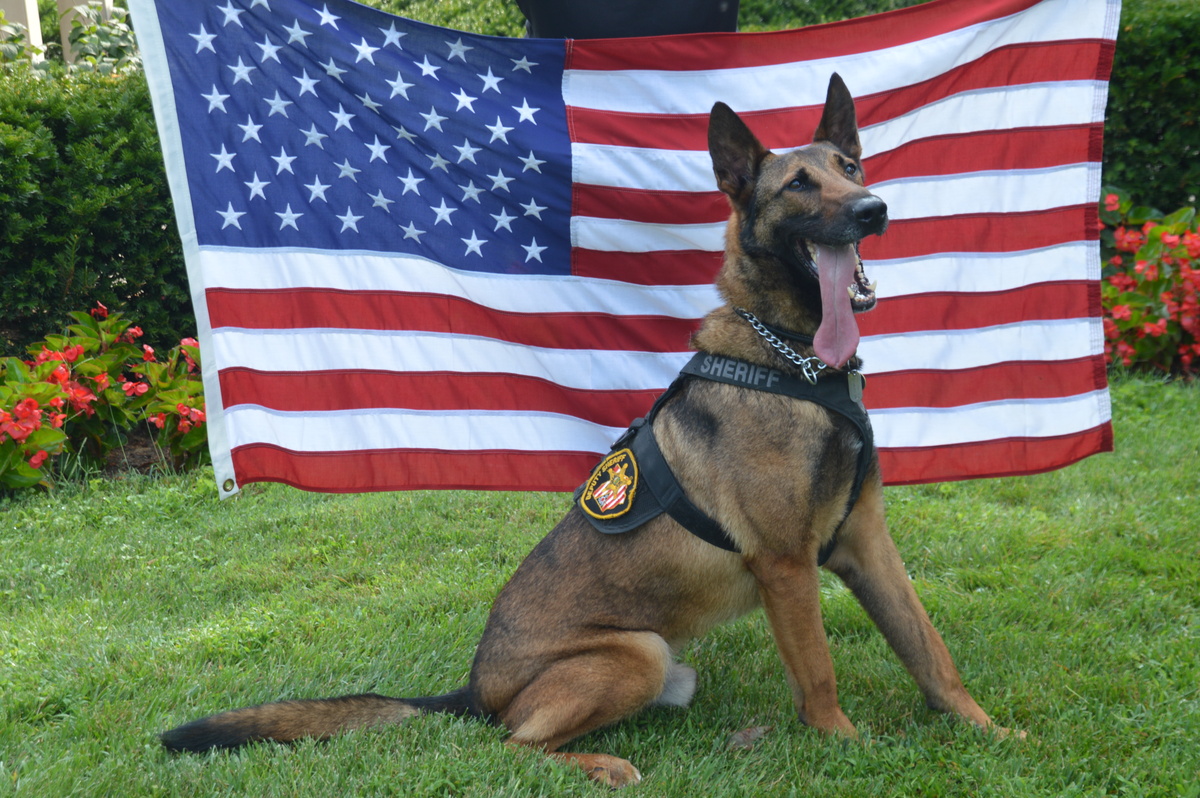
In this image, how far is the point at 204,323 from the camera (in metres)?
3.63

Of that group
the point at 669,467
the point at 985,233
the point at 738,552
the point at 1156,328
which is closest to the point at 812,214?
the point at 669,467

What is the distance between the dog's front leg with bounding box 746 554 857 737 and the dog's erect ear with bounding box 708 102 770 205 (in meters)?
1.24

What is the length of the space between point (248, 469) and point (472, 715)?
4.62 feet

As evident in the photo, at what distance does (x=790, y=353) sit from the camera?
292cm

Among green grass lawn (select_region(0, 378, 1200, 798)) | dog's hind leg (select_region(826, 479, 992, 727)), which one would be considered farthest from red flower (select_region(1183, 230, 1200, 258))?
dog's hind leg (select_region(826, 479, 992, 727))

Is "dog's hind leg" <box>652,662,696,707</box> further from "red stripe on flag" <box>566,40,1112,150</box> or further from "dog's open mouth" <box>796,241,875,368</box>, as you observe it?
"red stripe on flag" <box>566,40,1112,150</box>

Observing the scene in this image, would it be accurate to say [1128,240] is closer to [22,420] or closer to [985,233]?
[985,233]

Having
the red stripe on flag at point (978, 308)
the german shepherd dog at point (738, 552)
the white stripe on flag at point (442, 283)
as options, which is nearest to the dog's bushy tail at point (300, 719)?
the german shepherd dog at point (738, 552)

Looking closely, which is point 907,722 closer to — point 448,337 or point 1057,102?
point 448,337

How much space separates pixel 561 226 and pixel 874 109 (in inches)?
57.6

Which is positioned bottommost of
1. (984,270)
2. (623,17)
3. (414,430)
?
(414,430)

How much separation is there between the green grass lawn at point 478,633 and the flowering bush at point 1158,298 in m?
1.33

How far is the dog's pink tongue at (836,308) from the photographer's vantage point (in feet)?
9.27

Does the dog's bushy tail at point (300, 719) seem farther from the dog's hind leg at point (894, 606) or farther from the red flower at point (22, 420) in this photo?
the red flower at point (22, 420)
